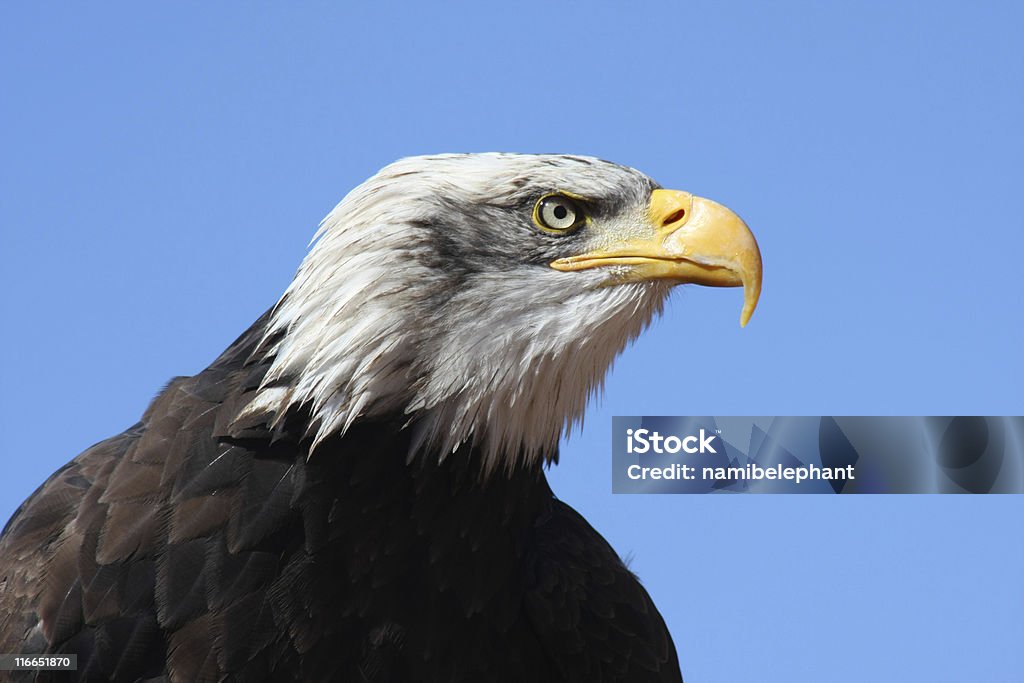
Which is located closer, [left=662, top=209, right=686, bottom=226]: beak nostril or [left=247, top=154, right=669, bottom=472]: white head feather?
[left=247, top=154, right=669, bottom=472]: white head feather

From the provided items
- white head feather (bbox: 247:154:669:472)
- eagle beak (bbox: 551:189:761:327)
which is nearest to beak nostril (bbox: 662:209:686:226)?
eagle beak (bbox: 551:189:761:327)

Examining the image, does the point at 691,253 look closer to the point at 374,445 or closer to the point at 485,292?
the point at 485,292

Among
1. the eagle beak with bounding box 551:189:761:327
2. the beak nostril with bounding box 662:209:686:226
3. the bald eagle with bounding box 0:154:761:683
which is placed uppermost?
the beak nostril with bounding box 662:209:686:226

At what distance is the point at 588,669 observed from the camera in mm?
5836

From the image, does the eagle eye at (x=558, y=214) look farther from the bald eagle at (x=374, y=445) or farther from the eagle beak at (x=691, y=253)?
the eagle beak at (x=691, y=253)

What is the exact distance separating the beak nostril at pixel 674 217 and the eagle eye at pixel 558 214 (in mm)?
333

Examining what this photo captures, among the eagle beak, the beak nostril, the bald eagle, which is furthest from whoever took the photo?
the beak nostril

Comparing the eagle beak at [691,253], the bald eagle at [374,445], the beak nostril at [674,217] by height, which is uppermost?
the beak nostril at [674,217]

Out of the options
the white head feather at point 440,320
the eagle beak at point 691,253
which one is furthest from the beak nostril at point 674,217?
the white head feather at point 440,320

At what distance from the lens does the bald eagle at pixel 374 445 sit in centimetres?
459

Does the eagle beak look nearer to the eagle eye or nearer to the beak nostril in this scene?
the beak nostril

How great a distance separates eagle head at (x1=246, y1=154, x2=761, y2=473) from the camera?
471 centimetres

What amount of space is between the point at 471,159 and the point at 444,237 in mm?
452

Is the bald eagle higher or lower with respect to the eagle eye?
lower
